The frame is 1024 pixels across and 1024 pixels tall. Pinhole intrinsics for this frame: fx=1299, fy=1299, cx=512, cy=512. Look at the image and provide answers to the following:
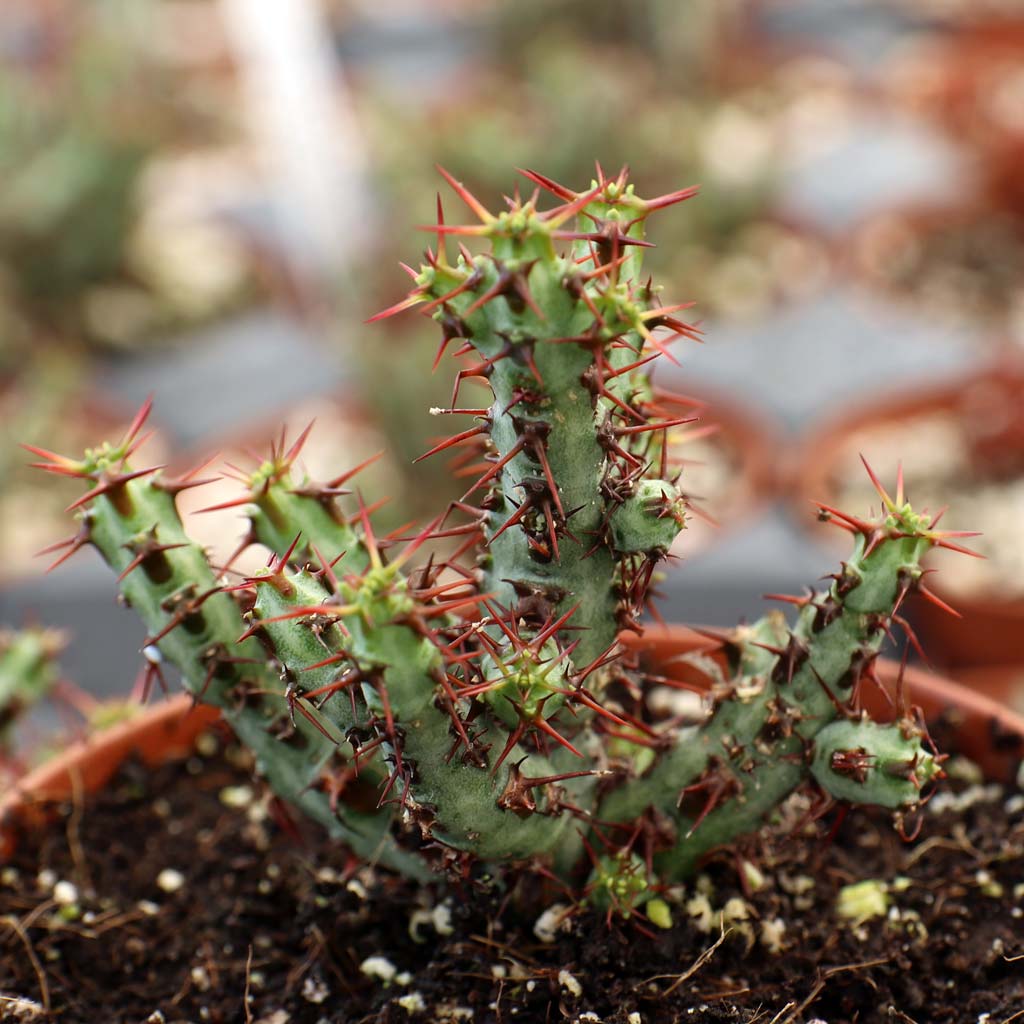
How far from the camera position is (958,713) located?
1849 mm

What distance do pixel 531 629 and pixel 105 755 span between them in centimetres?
89

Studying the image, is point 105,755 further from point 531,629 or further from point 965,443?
point 965,443

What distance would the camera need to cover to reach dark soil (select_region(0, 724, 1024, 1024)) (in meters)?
1.47

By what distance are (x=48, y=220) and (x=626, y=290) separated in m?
4.76

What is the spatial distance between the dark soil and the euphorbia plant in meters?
0.09

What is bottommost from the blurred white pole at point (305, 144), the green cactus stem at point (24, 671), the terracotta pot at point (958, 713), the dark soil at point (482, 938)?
the dark soil at point (482, 938)

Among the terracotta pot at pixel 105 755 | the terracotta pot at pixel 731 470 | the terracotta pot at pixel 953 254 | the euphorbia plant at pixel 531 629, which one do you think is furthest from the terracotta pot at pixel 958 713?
the terracotta pot at pixel 953 254

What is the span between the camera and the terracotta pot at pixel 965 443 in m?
3.37

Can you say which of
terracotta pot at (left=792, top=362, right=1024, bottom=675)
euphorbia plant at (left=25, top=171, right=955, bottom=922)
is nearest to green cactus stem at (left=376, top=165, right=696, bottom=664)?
euphorbia plant at (left=25, top=171, right=955, bottom=922)

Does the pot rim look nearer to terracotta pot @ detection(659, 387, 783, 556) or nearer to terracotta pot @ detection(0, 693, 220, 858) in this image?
terracotta pot @ detection(0, 693, 220, 858)

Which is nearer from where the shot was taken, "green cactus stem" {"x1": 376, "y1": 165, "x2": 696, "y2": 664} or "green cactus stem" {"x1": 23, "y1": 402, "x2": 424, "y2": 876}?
"green cactus stem" {"x1": 376, "y1": 165, "x2": 696, "y2": 664}

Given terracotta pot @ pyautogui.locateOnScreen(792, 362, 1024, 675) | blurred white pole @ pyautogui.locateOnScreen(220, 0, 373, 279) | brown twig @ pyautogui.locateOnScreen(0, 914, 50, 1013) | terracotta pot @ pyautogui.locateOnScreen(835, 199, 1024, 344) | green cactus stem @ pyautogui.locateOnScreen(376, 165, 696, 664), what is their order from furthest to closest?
blurred white pole @ pyautogui.locateOnScreen(220, 0, 373, 279), terracotta pot @ pyautogui.locateOnScreen(835, 199, 1024, 344), terracotta pot @ pyautogui.locateOnScreen(792, 362, 1024, 675), brown twig @ pyautogui.locateOnScreen(0, 914, 50, 1013), green cactus stem @ pyautogui.locateOnScreen(376, 165, 696, 664)

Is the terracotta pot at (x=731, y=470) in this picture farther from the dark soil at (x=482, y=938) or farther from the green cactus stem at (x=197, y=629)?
the green cactus stem at (x=197, y=629)

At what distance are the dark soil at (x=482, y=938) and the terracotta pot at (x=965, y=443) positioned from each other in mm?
1603
